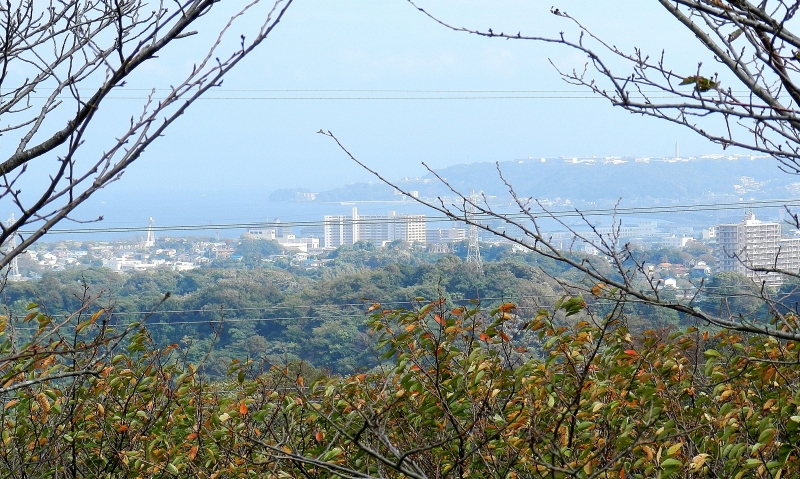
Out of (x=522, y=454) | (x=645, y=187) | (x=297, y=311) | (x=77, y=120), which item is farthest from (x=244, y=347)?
(x=645, y=187)

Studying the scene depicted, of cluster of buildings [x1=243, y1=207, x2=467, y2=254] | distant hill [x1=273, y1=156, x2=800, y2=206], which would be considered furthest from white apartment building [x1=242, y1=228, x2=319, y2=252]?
distant hill [x1=273, y1=156, x2=800, y2=206]

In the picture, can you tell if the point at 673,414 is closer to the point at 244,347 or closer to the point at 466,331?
the point at 466,331

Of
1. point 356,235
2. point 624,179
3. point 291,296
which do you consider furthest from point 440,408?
point 624,179

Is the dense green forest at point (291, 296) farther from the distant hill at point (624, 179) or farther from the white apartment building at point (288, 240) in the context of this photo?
the distant hill at point (624, 179)

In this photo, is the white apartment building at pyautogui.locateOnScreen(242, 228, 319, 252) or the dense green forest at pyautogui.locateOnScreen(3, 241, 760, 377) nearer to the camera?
the dense green forest at pyautogui.locateOnScreen(3, 241, 760, 377)

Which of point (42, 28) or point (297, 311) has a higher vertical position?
point (42, 28)

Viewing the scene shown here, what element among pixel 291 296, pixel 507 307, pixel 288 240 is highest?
pixel 507 307

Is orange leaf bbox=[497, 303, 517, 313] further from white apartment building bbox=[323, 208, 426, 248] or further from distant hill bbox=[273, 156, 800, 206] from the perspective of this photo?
distant hill bbox=[273, 156, 800, 206]

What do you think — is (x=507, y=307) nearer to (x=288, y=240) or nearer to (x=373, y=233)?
(x=373, y=233)

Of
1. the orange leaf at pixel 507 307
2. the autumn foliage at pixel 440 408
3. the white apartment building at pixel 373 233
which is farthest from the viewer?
the white apartment building at pixel 373 233

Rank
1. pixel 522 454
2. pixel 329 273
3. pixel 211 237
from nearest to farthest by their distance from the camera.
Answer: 1. pixel 522 454
2. pixel 329 273
3. pixel 211 237

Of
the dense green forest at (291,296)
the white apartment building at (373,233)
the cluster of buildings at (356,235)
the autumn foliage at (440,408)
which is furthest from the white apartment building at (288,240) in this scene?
the autumn foliage at (440,408)
